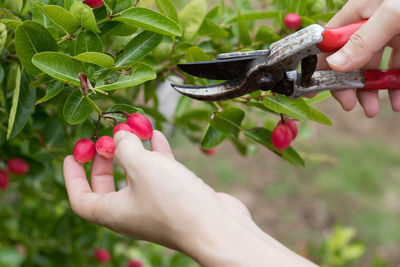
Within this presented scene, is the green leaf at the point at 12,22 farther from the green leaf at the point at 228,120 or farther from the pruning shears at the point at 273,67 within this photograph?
the green leaf at the point at 228,120

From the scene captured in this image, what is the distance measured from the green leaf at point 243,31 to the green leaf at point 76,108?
55cm

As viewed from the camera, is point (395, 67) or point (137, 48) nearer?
point (137, 48)

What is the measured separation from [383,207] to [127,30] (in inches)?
125

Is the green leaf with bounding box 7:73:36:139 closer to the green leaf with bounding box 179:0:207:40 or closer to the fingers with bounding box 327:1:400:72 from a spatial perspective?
the green leaf with bounding box 179:0:207:40

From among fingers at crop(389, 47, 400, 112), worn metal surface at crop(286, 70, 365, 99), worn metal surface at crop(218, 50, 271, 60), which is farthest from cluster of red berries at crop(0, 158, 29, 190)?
fingers at crop(389, 47, 400, 112)

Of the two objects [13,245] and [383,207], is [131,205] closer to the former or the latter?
[13,245]

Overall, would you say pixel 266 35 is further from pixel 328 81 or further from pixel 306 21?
pixel 328 81

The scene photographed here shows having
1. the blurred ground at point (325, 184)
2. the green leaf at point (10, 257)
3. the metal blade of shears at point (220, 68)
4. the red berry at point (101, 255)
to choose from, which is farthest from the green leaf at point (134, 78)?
the blurred ground at point (325, 184)

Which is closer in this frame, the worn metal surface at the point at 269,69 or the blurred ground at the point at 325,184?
the worn metal surface at the point at 269,69

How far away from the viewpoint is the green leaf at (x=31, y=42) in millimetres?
1003

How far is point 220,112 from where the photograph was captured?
128 cm

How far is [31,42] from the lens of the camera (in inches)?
40.1

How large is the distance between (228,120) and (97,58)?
0.46 metres

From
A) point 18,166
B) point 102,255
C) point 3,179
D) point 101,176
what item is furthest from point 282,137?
point 102,255
